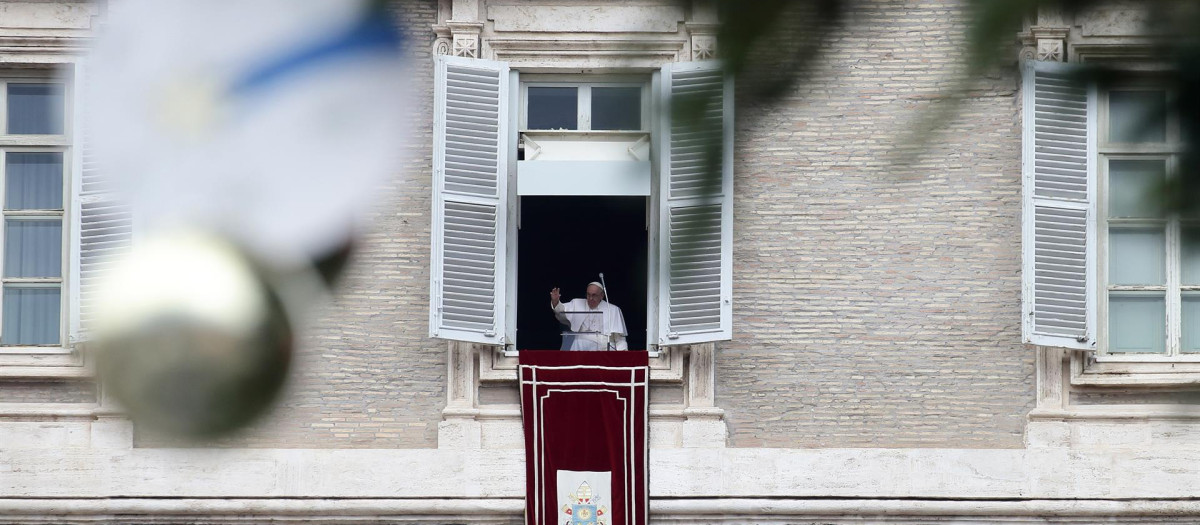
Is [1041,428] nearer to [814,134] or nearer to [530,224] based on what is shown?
[814,134]

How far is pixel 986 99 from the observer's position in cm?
129

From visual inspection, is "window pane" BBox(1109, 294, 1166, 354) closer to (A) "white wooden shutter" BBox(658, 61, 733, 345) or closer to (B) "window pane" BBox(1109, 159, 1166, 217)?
(B) "window pane" BBox(1109, 159, 1166, 217)

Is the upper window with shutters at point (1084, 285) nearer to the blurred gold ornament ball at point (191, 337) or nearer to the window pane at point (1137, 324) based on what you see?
the window pane at point (1137, 324)

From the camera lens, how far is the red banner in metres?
9.10

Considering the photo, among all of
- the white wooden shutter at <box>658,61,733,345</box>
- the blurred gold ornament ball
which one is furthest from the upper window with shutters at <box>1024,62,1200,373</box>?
the blurred gold ornament ball

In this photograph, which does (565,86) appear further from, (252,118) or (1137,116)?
(252,118)

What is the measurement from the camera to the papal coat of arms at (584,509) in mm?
9117

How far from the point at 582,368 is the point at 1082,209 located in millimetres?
2981

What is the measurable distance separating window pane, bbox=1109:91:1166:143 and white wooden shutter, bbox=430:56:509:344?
25.7ft

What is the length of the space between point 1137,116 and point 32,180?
29.4 feet

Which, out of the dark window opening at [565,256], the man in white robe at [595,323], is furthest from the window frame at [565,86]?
the dark window opening at [565,256]

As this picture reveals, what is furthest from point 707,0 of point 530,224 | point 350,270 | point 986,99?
point 530,224

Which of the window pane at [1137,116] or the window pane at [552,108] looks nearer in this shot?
the window pane at [1137,116]

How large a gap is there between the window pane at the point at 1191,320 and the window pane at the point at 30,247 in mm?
6642
